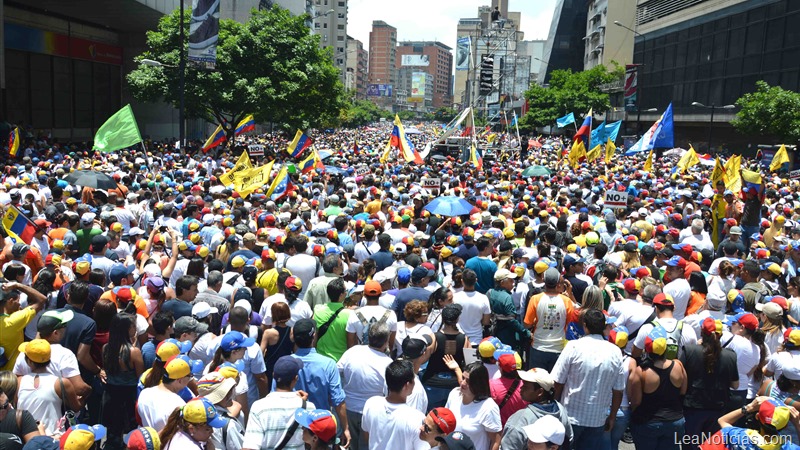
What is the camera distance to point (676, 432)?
568 cm

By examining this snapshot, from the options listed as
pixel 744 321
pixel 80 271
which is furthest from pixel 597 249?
pixel 80 271

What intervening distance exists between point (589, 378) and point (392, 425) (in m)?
1.89

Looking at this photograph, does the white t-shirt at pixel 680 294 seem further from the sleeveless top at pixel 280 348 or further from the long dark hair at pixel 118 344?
the long dark hair at pixel 118 344

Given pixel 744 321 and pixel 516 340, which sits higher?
pixel 744 321

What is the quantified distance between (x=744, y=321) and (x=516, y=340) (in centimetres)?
224

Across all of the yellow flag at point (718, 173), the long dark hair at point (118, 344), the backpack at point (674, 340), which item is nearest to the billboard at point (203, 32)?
the yellow flag at point (718, 173)

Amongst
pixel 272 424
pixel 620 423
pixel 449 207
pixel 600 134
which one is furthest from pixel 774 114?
pixel 272 424

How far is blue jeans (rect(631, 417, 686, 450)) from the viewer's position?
565cm

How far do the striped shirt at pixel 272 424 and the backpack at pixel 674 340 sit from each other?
303cm

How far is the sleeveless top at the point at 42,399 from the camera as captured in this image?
5.00m

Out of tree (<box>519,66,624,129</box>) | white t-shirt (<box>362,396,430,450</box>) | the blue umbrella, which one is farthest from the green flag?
tree (<box>519,66,624,129</box>)

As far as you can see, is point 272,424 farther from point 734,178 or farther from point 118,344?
point 734,178

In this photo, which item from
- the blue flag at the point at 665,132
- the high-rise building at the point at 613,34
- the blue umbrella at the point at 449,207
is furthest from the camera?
the high-rise building at the point at 613,34

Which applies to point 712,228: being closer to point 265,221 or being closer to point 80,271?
point 265,221
